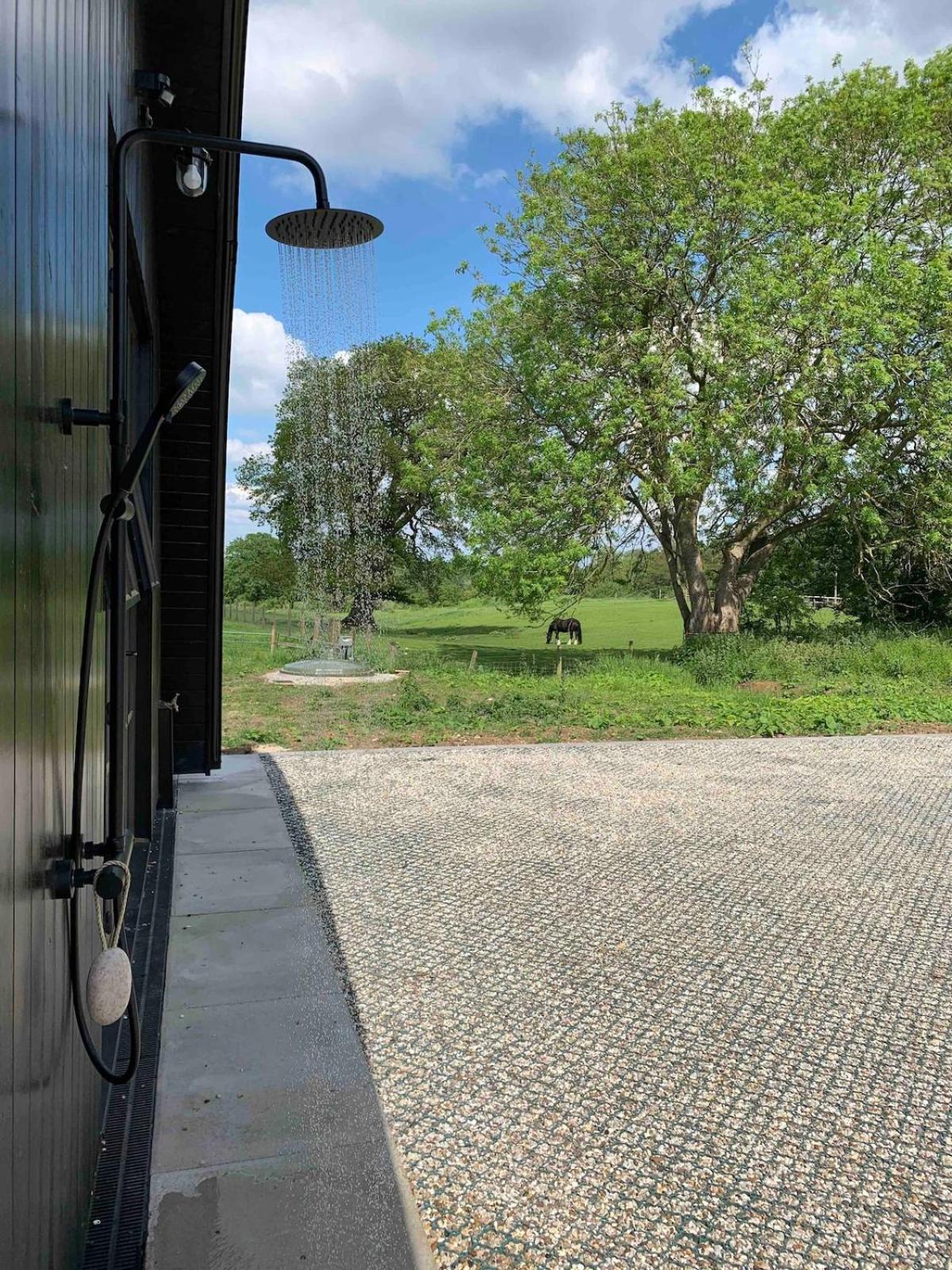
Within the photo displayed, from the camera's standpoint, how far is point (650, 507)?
16.0 metres

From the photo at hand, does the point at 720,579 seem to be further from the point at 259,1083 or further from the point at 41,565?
the point at 41,565

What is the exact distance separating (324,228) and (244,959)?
9.31ft

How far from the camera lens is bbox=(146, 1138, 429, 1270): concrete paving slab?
2043mm

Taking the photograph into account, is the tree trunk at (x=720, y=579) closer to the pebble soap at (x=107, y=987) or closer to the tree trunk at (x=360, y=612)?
the tree trunk at (x=360, y=612)

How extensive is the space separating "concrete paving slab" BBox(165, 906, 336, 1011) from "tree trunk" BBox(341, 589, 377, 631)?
66.7 feet

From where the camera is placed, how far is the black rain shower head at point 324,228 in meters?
3.17

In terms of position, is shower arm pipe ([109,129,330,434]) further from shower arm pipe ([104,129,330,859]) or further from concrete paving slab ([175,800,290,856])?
concrete paving slab ([175,800,290,856])

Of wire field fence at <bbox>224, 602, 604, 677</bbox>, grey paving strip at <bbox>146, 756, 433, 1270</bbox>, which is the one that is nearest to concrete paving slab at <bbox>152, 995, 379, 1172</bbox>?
grey paving strip at <bbox>146, 756, 433, 1270</bbox>

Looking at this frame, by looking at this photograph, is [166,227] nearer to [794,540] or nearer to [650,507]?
[650,507]

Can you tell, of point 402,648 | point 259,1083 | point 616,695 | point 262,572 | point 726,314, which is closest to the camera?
point 259,1083

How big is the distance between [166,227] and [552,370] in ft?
34.0

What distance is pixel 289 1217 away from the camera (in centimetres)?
218

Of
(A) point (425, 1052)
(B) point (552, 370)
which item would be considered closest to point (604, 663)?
(B) point (552, 370)

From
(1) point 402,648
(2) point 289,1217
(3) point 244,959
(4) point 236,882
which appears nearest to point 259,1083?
(2) point 289,1217
